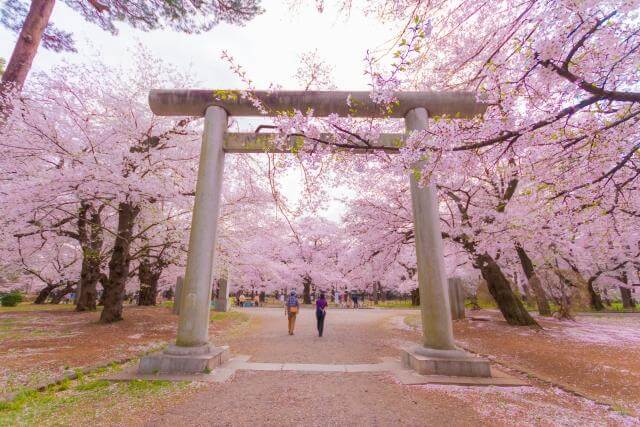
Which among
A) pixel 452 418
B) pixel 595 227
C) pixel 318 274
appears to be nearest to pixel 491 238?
pixel 595 227

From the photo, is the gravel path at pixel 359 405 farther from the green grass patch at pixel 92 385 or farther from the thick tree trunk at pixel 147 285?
the thick tree trunk at pixel 147 285

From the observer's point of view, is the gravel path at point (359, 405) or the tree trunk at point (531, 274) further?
the tree trunk at point (531, 274)

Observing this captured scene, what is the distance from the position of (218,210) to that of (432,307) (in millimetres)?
4802

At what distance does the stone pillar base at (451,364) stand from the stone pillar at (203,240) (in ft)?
13.9

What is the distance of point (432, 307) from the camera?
589cm

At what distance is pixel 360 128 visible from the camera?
473 cm

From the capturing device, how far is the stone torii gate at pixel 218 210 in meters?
5.56

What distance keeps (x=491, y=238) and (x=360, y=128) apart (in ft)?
25.7

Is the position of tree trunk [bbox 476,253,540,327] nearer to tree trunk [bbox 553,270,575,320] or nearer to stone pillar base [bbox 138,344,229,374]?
tree trunk [bbox 553,270,575,320]

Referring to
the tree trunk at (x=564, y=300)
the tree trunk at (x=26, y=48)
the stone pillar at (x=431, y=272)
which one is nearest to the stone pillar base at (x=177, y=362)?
the stone pillar at (x=431, y=272)

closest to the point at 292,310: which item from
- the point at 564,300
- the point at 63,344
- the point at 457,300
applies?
the point at 63,344

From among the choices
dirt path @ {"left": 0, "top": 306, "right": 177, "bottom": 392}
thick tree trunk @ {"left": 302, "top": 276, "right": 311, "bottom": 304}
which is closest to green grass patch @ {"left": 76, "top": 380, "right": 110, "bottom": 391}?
dirt path @ {"left": 0, "top": 306, "right": 177, "bottom": 392}

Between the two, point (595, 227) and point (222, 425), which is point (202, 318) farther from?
point (595, 227)

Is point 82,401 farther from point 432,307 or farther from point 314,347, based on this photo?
point 432,307
